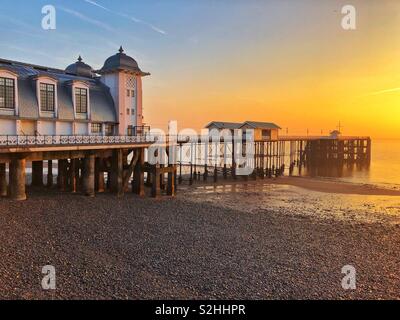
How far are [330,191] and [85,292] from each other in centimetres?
2773

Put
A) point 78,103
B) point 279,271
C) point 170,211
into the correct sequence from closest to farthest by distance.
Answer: point 279,271 < point 170,211 < point 78,103

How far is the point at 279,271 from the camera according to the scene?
10.4 m

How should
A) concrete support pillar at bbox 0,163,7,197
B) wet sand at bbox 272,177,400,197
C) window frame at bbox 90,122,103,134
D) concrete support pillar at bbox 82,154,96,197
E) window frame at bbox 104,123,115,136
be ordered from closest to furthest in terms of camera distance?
1. concrete support pillar at bbox 0,163,7,197
2. concrete support pillar at bbox 82,154,96,197
3. window frame at bbox 90,122,103,134
4. window frame at bbox 104,123,115,136
5. wet sand at bbox 272,177,400,197

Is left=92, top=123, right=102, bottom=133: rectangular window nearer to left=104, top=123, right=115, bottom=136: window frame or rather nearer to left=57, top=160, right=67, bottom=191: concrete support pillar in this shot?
left=104, top=123, right=115, bottom=136: window frame

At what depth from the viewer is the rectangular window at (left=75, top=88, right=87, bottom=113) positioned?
20.9 meters

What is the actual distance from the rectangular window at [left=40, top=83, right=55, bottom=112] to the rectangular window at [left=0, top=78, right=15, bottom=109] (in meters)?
1.66

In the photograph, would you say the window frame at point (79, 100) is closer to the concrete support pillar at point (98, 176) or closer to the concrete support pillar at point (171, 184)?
the concrete support pillar at point (98, 176)

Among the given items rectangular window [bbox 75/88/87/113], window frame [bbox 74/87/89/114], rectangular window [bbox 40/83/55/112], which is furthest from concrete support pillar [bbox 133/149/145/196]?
rectangular window [bbox 40/83/55/112]

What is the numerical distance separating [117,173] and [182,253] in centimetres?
1159

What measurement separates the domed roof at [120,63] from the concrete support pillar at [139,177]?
607cm

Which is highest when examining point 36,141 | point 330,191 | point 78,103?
point 78,103
